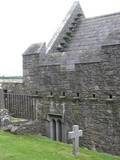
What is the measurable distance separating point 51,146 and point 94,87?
332cm

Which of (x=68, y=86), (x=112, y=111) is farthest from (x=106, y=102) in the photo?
(x=68, y=86)

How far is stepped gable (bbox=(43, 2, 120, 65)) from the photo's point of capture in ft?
55.7

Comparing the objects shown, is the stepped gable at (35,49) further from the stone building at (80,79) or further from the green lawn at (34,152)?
the green lawn at (34,152)

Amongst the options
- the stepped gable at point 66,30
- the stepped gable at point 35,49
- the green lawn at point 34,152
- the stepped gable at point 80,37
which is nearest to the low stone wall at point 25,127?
the green lawn at point 34,152

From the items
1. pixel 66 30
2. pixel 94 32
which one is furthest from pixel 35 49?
pixel 94 32

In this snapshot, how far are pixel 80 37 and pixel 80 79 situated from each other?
3725 millimetres

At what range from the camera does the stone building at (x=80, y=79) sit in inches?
605

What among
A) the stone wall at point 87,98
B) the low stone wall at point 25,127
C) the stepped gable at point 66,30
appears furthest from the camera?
the stepped gable at point 66,30

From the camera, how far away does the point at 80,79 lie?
1683 centimetres

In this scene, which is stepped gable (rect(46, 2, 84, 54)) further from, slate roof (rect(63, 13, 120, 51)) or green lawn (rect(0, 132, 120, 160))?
green lawn (rect(0, 132, 120, 160))

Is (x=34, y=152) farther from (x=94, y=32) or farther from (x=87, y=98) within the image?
(x=94, y=32)

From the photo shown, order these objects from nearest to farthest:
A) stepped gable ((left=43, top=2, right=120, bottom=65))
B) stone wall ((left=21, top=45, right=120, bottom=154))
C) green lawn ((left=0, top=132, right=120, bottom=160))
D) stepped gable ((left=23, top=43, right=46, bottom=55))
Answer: green lawn ((left=0, top=132, right=120, bottom=160)), stone wall ((left=21, top=45, right=120, bottom=154)), stepped gable ((left=43, top=2, right=120, bottom=65)), stepped gable ((left=23, top=43, right=46, bottom=55))

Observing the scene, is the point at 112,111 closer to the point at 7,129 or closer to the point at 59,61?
the point at 59,61

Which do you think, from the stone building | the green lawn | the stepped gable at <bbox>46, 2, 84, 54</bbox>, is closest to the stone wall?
the stone building
